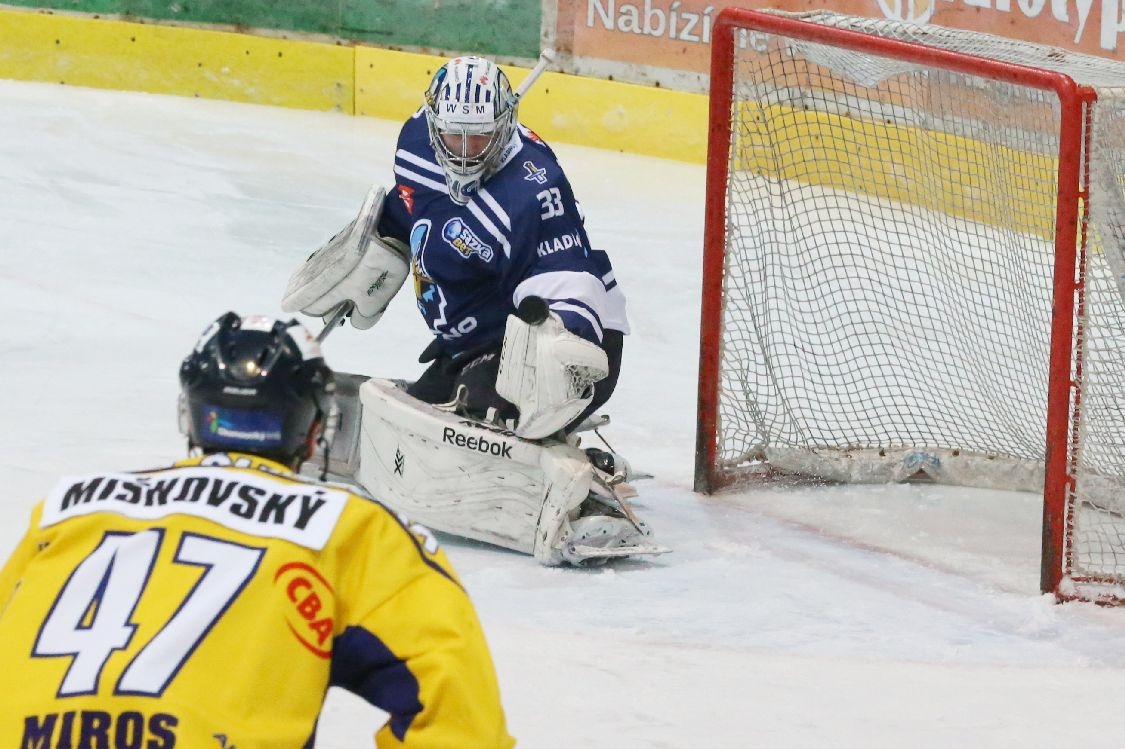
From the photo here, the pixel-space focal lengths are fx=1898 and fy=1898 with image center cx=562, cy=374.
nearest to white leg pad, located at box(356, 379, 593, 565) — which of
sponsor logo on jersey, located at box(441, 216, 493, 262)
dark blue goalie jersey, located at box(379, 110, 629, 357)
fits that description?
dark blue goalie jersey, located at box(379, 110, 629, 357)

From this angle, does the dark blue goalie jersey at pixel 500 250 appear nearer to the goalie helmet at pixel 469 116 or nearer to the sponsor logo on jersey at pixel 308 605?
the goalie helmet at pixel 469 116

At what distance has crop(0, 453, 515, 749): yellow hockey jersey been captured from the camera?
1.63 metres

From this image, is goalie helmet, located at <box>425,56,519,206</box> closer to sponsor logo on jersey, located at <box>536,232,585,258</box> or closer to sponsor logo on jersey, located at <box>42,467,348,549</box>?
sponsor logo on jersey, located at <box>536,232,585,258</box>

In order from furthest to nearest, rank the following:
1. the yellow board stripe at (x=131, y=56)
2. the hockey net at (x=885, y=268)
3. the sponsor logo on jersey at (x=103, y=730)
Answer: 1. the yellow board stripe at (x=131, y=56)
2. the hockey net at (x=885, y=268)
3. the sponsor logo on jersey at (x=103, y=730)

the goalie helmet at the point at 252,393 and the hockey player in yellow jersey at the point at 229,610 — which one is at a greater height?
the goalie helmet at the point at 252,393

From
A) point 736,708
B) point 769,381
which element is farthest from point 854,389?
point 736,708

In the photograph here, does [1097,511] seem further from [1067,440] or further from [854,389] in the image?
[854,389]

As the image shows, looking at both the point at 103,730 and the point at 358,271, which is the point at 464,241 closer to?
the point at 358,271

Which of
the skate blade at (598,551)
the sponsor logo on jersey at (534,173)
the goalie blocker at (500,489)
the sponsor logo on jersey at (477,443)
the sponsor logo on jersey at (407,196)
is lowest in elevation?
the skate blade at (598,551)

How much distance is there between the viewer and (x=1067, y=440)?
3721 millimetres

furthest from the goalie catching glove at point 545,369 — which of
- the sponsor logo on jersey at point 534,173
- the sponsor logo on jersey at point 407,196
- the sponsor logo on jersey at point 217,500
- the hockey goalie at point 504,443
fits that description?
the sponsor logo on jersey at point 217,500

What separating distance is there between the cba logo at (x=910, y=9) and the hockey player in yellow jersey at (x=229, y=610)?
592 cm

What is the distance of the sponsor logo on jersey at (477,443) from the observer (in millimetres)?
3996

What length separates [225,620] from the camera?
165 cm
